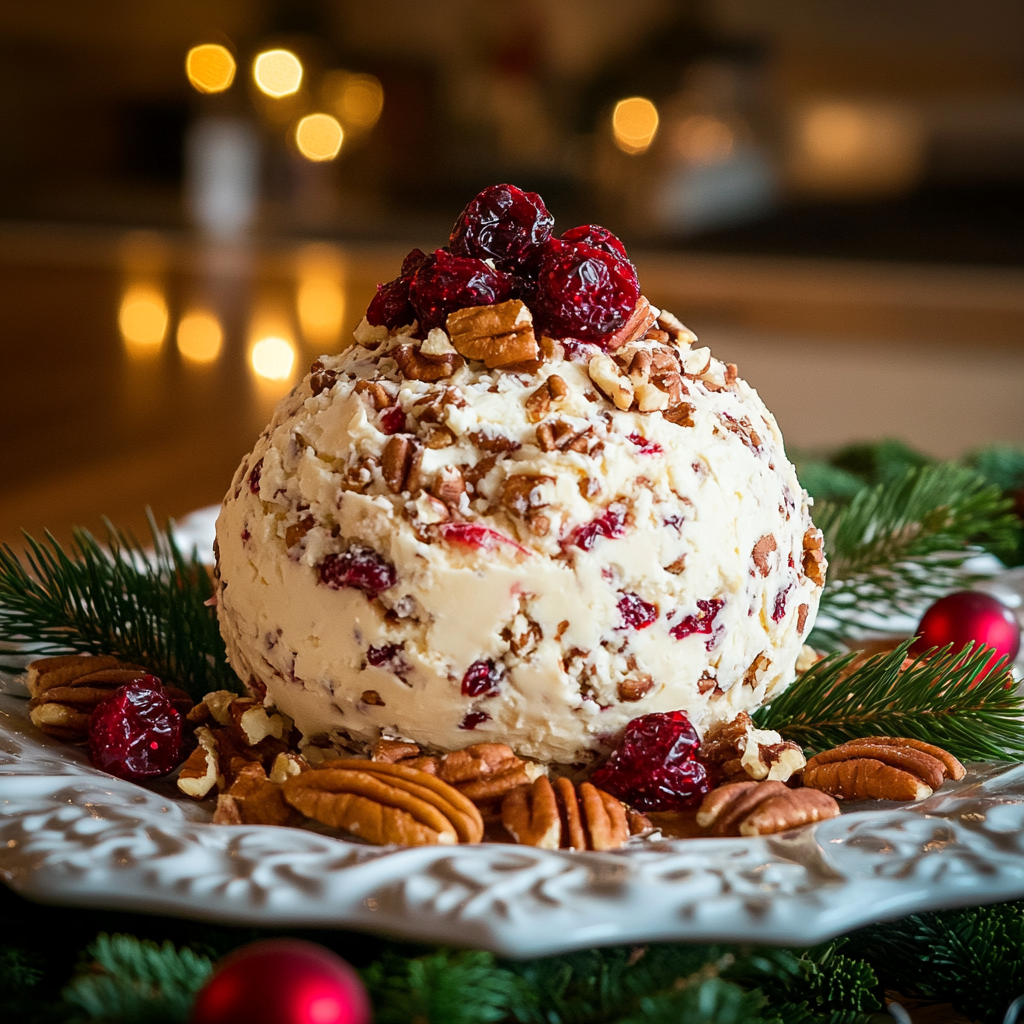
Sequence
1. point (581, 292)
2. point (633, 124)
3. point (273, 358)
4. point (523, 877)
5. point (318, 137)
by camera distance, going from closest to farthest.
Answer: point (523, 877) → point (581, 292) → point (273, 358) → point (633, 124) → point (318, 137)

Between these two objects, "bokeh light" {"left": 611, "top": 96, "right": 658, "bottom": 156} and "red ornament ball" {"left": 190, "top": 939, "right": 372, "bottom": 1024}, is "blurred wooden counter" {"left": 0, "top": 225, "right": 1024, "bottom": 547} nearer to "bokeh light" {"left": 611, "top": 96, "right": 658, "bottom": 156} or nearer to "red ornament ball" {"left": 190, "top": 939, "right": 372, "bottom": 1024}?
"bokeh light" {"left": 611, "top": 96, "right": 658, "bottom": 156}

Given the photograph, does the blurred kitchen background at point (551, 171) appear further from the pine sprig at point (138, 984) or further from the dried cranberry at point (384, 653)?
the pine sprig at point (138, 984)

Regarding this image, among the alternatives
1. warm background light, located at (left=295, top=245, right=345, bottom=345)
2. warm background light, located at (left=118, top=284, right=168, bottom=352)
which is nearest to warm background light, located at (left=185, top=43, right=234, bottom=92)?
warm background light, located at (left=295, top=245, right=345, bottom=345)

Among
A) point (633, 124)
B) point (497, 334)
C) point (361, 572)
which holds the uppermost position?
point (633, 124)

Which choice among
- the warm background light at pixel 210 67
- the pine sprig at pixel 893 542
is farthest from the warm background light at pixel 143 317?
the pine sprig at pixel 893 542

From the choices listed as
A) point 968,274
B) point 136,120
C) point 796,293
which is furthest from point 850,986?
point 136,120

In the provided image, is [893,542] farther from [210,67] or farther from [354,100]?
[210,67]

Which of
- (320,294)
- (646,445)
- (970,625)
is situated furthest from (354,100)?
(646,445)
